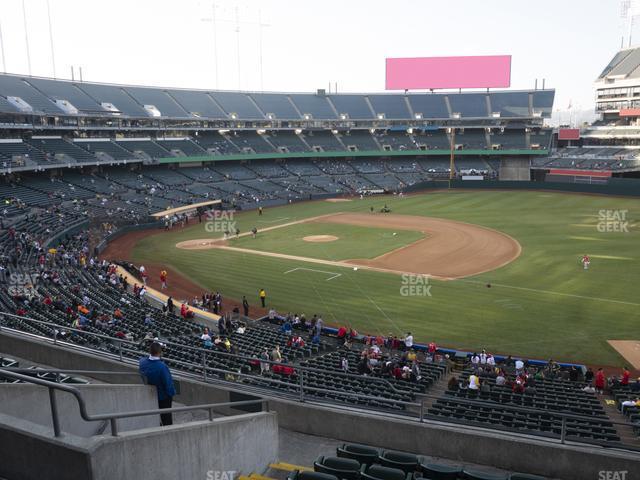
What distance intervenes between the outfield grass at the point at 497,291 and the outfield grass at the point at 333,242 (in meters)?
0.41

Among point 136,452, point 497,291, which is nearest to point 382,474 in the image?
point 136,452

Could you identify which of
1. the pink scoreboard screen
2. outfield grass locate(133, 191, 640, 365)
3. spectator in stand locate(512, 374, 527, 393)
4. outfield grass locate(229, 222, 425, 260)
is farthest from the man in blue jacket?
the pink scoreboard screen

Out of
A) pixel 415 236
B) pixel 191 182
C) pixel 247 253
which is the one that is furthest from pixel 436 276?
pixel 191 182

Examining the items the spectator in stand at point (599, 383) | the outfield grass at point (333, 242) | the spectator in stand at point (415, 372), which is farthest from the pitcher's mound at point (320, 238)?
the spectator in stand at point (599, 383)

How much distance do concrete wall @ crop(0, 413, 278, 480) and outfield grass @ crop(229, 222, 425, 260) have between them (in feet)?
101

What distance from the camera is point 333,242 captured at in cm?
4334

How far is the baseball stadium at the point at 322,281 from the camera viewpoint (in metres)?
7.50

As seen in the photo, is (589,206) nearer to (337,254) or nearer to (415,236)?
(415,236)
